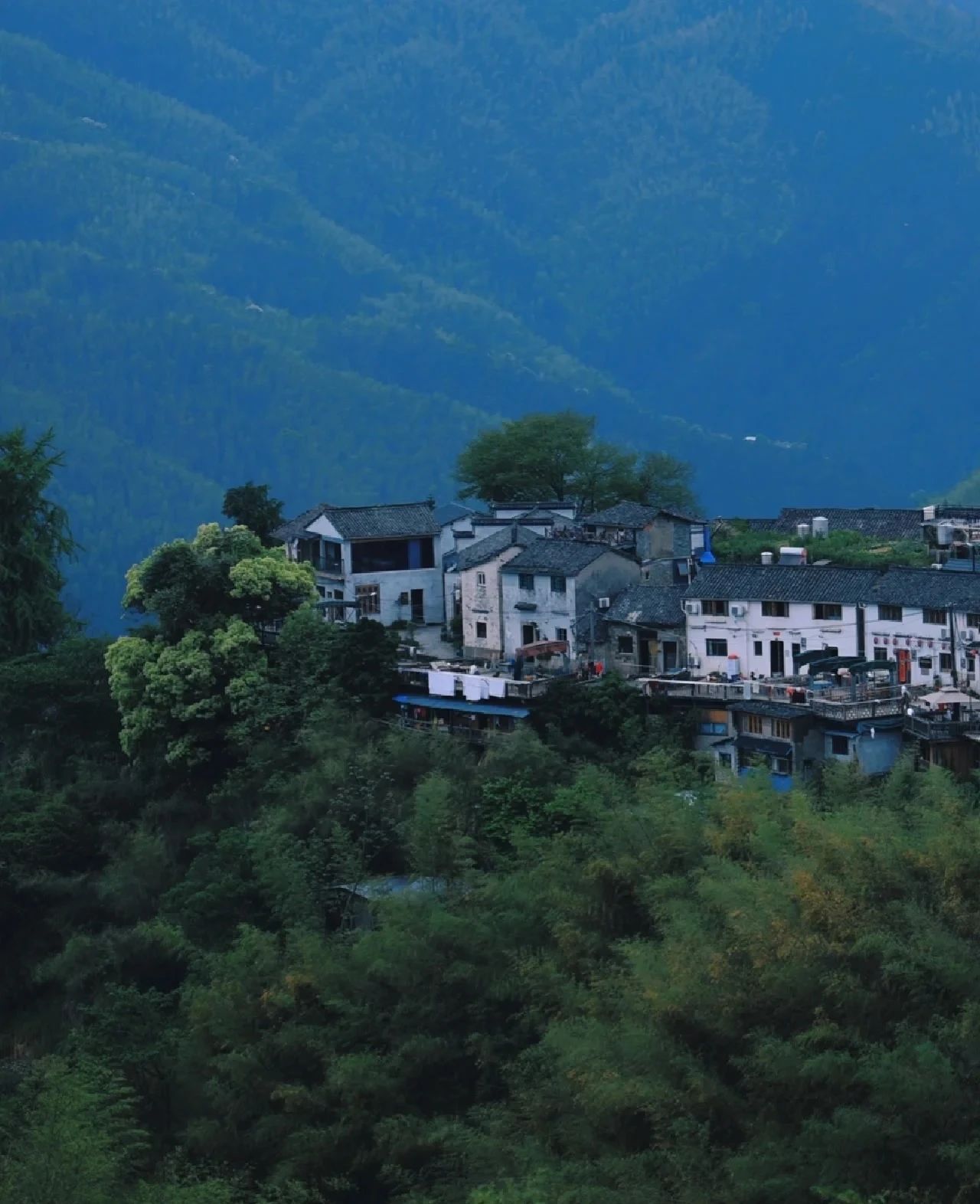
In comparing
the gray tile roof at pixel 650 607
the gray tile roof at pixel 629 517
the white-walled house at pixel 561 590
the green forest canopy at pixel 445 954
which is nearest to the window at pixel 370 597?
the green forest canopy at pixel 445 954

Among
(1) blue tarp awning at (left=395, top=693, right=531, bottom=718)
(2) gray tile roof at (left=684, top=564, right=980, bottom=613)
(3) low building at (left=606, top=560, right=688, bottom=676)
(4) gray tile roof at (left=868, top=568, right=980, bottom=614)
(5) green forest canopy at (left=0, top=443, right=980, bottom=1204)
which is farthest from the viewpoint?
(3) low building at (left=606, top=560, right=688, bottom=676)

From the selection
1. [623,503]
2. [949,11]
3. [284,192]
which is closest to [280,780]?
[623,503]

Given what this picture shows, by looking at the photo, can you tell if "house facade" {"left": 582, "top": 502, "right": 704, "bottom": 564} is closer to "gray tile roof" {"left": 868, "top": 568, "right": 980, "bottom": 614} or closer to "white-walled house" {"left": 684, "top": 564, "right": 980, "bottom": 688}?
"white-walled house" {"left": 684, "top": 564, "right": 980, "bottom": 688}

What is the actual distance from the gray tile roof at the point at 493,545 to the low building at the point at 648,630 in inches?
87.6

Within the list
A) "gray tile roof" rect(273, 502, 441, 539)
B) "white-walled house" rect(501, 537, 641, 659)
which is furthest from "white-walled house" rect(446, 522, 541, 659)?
"gray tile roof" rect(273, 502, 441, 539)

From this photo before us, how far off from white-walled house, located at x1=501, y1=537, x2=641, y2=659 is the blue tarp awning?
A: 7.09ft

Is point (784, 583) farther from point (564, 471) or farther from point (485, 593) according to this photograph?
point (564, 471)

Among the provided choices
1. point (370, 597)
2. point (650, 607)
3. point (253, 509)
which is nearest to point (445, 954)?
point (650, 607)

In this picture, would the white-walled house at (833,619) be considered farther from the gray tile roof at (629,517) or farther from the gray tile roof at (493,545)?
the gray tile roof at (493,545)

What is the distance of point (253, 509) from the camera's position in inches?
1427

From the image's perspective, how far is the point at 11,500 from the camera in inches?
1393

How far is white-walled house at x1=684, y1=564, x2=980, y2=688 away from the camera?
83.4 ft

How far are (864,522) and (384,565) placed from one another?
8016 millimetres

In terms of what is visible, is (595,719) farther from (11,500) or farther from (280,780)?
(11,500)
